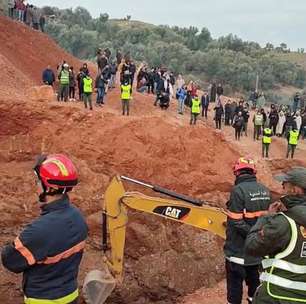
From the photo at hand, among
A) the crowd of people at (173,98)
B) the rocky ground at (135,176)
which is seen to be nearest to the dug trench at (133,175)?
the rocky ground at (135,176)

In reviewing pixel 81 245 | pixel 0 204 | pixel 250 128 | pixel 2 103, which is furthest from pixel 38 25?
pixel 81 245

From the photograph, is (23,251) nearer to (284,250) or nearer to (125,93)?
(284,250)

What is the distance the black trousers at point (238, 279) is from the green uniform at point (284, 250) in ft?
8.45

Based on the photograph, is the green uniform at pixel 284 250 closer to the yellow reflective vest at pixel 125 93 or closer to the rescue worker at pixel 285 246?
the rescue worker at pixel 285 246

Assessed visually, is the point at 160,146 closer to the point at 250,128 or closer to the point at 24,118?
the point at 24,118

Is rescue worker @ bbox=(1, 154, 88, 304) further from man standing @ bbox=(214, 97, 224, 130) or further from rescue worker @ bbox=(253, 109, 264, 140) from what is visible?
man standing @ bbox=(214, 97, 224, 130)

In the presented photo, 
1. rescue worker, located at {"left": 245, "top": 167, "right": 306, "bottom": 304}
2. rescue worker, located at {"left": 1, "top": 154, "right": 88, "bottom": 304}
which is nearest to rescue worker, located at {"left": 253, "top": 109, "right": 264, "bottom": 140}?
rescue worker, located at {"left": 245, "top": 167, "right": 306, "bottom": 304}

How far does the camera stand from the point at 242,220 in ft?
23.8

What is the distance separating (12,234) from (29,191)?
1.00 meters

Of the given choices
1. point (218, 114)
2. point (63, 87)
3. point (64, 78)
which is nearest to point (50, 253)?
point (64, 78)

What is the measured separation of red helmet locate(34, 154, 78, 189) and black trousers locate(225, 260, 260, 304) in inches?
144

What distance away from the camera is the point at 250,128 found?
26500mm

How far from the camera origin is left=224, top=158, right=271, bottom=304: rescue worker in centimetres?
724

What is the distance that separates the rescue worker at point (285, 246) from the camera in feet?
15.4
